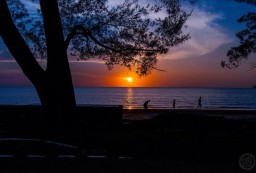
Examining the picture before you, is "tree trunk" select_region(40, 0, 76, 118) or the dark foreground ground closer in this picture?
the dark foreground ground

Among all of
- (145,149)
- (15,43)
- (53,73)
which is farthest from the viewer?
(53,73)

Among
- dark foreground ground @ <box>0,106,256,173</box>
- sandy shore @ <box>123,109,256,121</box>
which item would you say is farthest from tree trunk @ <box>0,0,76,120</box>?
sandy shore @ <box>123,109,256,121</box>

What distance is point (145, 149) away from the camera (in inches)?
516

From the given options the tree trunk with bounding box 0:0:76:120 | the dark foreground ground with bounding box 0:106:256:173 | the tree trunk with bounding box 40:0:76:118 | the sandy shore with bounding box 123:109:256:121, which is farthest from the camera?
the sandy shore with bounding box 123:109:256:121

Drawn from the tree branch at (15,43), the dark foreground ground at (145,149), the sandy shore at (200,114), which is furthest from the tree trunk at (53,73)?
the sandy shore at (200,114)

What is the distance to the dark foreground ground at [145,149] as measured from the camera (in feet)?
24.3

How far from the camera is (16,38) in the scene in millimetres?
14492

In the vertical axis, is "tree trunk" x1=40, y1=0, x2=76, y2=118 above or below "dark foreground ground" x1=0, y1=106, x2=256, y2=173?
above

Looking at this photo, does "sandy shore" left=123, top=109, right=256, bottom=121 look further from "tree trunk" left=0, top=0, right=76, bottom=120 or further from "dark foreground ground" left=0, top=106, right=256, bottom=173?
"tree trunk" left=0, top=0, right=76, bottom=120

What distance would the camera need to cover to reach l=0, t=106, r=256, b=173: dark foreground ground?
7.41 metres

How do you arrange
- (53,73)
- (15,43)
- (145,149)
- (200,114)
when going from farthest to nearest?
(200,114)
(53,73)
(15,43)
(145,149)

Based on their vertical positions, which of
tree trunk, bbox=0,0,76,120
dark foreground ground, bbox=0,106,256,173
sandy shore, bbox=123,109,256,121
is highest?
tree trunk, bbox=0,0,76,120

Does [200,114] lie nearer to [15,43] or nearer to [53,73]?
[53,73]

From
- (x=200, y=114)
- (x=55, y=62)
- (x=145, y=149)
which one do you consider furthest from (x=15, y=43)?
(x=200, y=114)
